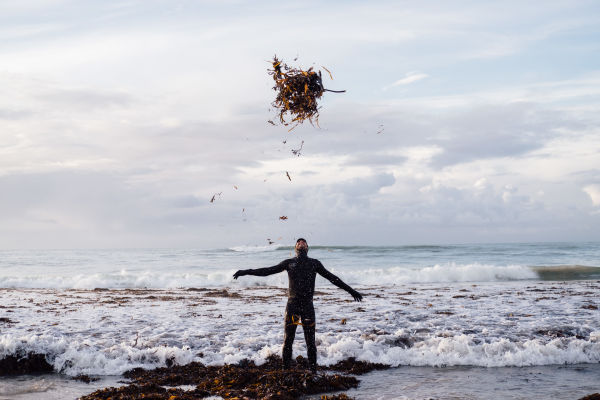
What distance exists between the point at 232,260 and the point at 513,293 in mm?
27195

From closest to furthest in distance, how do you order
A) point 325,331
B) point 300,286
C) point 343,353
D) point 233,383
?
point 233,383
point 300,286
point 343,353
point 325,331

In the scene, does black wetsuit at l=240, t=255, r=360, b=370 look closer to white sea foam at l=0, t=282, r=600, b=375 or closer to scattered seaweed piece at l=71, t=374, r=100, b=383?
white sea foam at l=0, t=282, r=600, b=375

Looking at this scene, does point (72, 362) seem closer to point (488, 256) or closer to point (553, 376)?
point (553, 376)

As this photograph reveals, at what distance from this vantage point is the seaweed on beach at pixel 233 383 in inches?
275

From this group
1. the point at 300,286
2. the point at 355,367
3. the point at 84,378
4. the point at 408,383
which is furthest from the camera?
the point at 355,367

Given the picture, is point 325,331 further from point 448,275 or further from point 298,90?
point 448,275

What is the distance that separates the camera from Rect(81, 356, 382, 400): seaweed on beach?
699cm

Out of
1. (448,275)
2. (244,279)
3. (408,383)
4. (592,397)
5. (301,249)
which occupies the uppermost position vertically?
(301,249)

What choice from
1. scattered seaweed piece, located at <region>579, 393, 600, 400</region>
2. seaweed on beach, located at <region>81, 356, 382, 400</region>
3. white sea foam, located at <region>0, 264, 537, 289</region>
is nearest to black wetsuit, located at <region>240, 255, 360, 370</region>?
seaweed on beach, located at <region>81, 356, 382, 400</region>

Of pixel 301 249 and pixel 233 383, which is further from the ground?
pixel 301 249

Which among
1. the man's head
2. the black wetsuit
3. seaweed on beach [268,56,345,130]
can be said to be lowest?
the black wetsuit

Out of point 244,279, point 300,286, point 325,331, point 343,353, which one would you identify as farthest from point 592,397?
point 244,279

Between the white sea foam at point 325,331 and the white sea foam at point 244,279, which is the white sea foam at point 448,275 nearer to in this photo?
the white sea foam at point 244,279

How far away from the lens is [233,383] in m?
7.54
